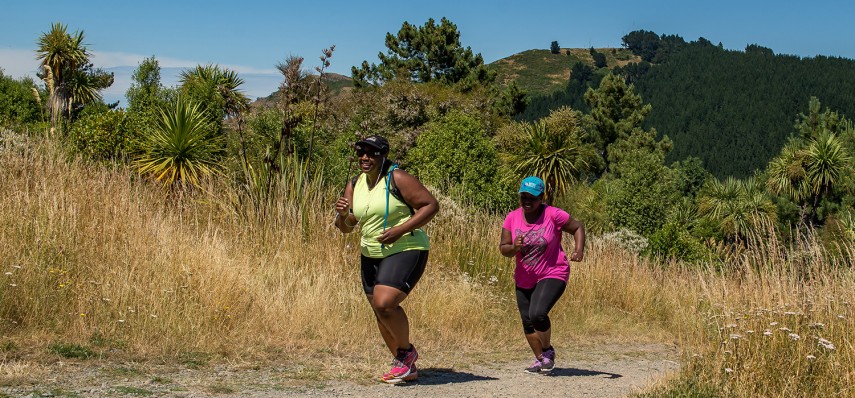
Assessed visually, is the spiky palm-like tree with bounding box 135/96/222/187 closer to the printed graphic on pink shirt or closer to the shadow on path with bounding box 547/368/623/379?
the shadow on path with bounding box 547/368/623/379

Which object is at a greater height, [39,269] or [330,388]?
[39,269]

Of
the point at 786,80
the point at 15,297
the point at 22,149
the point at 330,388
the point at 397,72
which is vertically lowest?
the point at 330,388

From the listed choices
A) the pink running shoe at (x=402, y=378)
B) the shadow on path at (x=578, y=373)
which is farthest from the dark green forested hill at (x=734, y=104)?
the pink running shoe at (x=402, y=378)

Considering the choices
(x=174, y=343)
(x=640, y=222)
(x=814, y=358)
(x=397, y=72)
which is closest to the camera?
(x=814, y=358)

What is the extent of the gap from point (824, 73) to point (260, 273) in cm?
19922

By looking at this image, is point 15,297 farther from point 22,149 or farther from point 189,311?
point 22,149

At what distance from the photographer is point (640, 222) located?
38062 mm

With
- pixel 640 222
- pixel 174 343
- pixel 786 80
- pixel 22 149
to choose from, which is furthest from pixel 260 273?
pixel 786 80

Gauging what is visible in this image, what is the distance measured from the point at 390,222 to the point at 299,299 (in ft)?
9.78

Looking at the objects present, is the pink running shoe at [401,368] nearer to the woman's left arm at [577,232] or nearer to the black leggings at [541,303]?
the black leggings at [541,303]

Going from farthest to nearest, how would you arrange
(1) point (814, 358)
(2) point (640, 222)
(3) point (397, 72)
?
(3) point (397, 72), (2) point (640, 222), (1) point (814, 358)

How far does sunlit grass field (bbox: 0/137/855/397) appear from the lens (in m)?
6.41

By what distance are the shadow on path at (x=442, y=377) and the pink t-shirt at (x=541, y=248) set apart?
2.74ft

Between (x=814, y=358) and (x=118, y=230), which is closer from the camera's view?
(x=814, y=358)
